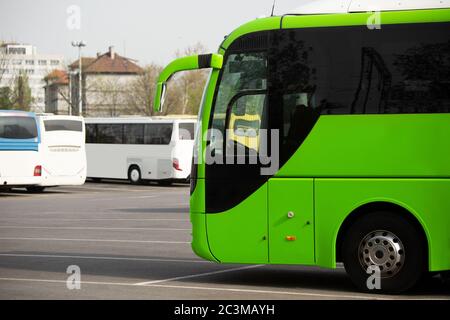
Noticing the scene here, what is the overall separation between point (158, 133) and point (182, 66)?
3195 centimetres

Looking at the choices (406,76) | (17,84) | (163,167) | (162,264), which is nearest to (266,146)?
(406,76)

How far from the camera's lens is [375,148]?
11227 mm

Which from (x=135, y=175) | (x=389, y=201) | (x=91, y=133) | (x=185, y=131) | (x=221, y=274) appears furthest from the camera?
(x=91, y=133)

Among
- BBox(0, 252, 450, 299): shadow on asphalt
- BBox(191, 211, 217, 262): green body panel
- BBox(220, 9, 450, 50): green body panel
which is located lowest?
BBox(0, 252, 450, 299): shadow on asphalt

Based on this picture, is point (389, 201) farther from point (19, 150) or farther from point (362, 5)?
point (19, 150)

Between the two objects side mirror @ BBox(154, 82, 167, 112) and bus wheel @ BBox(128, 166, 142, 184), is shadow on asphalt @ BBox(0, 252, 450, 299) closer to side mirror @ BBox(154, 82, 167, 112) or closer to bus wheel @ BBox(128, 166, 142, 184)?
side mirror @ BBox(154, 82, 167, 112)

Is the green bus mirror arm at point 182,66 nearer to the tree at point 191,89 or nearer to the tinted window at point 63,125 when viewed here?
the tinted window at point 63,125

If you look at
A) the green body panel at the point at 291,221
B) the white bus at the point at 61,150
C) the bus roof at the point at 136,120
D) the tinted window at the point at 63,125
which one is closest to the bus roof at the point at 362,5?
the green body panel at the point at 291,221

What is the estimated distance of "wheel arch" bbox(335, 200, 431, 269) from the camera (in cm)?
1108

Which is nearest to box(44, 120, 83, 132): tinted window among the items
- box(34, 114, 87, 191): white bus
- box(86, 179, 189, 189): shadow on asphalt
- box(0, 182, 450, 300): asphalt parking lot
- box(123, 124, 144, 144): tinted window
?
box(34, 114, 87, 191): white bus

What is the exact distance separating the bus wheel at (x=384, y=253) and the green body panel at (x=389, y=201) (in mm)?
149

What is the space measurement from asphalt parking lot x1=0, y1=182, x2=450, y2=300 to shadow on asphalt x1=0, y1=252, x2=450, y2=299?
0.01 metres

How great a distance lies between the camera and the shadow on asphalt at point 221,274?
12.1m

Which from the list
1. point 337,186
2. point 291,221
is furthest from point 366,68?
point 291,221
